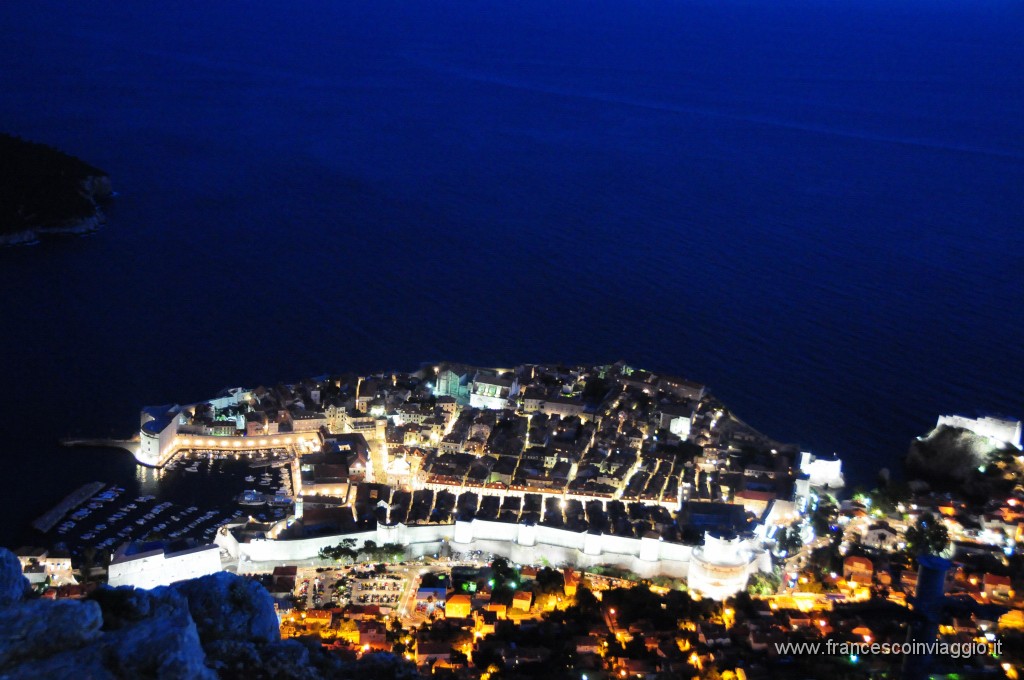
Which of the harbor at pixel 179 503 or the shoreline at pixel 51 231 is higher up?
the shoreline at pixel 51 231

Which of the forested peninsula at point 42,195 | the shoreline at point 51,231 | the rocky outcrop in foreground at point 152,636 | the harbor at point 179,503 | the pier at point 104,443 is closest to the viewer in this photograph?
the rocky outcrop in foreground at point 152,636

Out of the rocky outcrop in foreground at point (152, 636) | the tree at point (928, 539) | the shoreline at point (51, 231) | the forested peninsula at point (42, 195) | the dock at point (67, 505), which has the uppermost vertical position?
the rocky outcrop in foreground at point (152, 636)

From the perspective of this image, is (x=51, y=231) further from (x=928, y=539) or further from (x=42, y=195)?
(x=928, y=539)

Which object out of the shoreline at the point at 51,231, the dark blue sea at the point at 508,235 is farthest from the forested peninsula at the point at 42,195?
the dark blue sea at the point at 508,235

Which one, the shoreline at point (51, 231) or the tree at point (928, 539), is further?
the shoreline at point (51, 231)

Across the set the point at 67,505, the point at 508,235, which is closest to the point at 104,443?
the point at 67,505

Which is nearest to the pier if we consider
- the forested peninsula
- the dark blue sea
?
the dark blue sea

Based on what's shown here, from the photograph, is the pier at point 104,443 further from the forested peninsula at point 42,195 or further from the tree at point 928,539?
the forested peninsula at point 42,195

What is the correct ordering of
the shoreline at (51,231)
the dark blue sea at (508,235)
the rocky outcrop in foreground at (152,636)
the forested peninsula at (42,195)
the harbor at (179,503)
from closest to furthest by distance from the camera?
1. the rocky outcrop in foreground at (152,636)
2. the harbor at (179,503)
3. the dark blue sea at (508,235)
4. the shoreline at (51,231)
5. the forested peninsula at (42,195)

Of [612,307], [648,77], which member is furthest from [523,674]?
[648,77]
